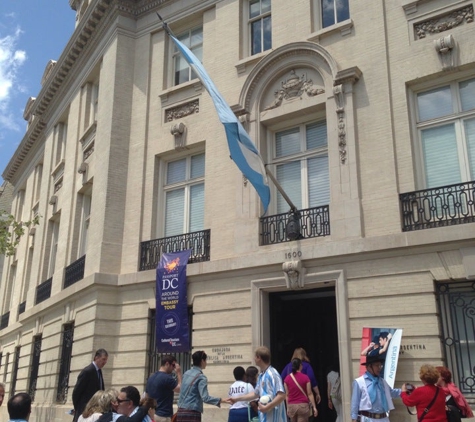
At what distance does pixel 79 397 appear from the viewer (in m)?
9.32

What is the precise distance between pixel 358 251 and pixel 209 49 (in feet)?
25.9

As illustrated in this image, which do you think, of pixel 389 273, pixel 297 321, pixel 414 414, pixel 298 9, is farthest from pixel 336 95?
pixel 414 414

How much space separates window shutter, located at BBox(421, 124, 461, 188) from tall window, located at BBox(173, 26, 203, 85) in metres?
7.53

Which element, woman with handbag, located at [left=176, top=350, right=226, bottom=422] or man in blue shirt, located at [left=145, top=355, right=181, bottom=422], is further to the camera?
man in blue shirt, located at [left=145, top=355, right=181, bottom=422]

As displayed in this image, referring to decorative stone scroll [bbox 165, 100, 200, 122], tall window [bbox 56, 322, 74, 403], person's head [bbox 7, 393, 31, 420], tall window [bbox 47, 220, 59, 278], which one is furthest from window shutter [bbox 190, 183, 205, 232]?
person's head [bbox 7, 393, 31, 420]

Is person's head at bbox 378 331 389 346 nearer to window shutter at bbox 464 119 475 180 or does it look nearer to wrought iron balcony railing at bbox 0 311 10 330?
window shutter at bbox 464 119 475 180

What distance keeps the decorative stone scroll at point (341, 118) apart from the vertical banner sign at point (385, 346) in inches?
153

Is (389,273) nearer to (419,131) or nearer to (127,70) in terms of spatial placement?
(419,131)

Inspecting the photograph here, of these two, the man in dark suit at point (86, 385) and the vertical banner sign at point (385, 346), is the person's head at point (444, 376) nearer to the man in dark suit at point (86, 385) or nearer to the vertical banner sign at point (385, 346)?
the vertical banner sign at point (385, 346)

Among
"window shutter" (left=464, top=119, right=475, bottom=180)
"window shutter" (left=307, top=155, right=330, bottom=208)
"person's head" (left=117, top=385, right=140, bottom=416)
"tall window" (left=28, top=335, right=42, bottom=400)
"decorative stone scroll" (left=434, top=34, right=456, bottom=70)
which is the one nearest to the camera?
"person's head" (left=117, top=385, right=140, bottom=416)

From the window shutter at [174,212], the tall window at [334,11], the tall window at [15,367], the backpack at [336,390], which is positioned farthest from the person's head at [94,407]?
the tall window at [15,367]

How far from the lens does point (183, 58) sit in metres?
17.1

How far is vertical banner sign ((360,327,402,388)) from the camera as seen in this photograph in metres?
9.95

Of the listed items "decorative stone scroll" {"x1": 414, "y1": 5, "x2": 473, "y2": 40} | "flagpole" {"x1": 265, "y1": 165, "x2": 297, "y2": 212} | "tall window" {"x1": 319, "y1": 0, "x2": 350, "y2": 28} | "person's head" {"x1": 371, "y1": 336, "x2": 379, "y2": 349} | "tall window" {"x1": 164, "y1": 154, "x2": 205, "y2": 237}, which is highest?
"tall window" {"x1": 319, "y1": 0, "x2": 350, "y2": 28}
